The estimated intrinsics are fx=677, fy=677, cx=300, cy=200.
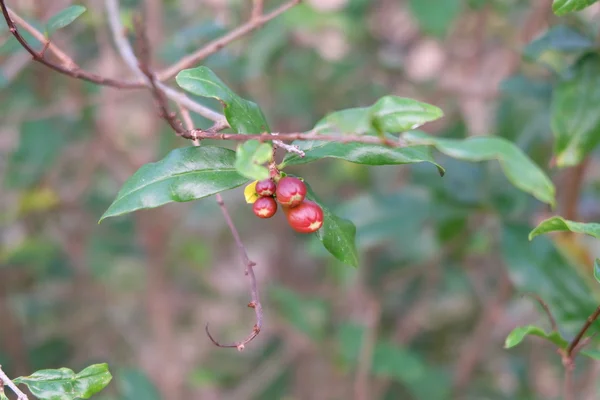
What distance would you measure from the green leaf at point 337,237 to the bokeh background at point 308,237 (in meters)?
0.51

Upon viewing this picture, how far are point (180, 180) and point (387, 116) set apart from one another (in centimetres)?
18

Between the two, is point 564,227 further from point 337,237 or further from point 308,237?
point 308,237

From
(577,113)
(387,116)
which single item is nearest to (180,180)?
(387,116)

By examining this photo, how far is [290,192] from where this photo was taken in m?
0.54

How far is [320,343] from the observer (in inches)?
60.1

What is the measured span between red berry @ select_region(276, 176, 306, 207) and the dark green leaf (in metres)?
0.93

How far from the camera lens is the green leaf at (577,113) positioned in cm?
76

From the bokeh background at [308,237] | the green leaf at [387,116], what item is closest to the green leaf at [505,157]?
the green leaf at [387,116]

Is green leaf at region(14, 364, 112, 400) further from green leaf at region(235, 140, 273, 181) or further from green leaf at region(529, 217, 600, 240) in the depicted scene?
green leaf at region(529, 217, 600, 240)

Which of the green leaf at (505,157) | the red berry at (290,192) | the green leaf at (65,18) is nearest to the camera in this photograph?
the green leaf at (505,157)

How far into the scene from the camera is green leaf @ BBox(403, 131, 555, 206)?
0.44 meters

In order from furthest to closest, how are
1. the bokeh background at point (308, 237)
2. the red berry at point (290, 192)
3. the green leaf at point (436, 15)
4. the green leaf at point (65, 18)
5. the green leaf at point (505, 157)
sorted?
the green leaf at point (436, 15), the bokeh background at point (308, 237), the green leaf at point (65, 18), the red berry at point (290, 192), the green leaf at point (505, 157)

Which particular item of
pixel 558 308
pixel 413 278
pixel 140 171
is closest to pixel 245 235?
pixel 413 278

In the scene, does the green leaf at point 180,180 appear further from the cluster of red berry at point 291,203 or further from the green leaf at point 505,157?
the green leaf at point 505,157
